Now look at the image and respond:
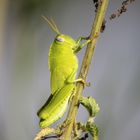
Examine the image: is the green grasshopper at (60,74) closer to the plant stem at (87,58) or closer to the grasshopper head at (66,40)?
the grasshopper head at (66,40)

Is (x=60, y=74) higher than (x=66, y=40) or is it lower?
lower

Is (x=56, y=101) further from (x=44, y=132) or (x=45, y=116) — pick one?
(x=44, y=132)

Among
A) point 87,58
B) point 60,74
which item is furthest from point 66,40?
point 87,58

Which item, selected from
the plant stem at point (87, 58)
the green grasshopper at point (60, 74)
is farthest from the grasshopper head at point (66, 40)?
the plant stem at point (87, 58)

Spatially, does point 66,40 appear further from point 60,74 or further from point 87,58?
point 87,58

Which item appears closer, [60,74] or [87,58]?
[87,58]

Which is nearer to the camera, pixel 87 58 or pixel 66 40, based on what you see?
pixel 87 58

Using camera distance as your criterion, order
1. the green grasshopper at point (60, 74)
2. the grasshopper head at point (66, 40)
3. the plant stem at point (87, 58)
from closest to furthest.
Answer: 1. the plant stem at point (87, 58)
2. the green grasshopper at point (60, 74)
3. the grasshopper head at point (66, 40)

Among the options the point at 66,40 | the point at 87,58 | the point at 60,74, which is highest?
the point at 66,40
